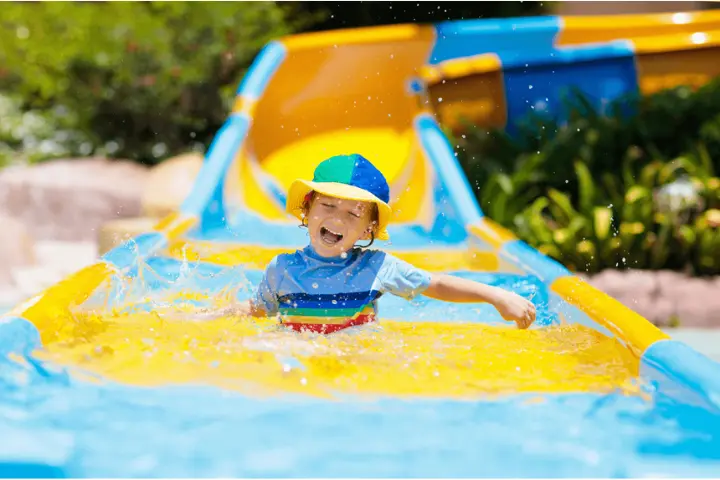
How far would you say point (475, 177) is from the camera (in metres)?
6.84

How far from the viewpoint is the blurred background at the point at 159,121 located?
257 inches

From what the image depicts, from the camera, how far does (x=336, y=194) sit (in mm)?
2912

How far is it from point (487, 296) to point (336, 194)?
0.62 metres

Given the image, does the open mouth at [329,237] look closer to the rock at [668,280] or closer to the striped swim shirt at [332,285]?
A: the striped swim shirt at [332,285]

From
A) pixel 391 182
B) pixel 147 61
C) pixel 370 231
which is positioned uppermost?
pixel 147 61

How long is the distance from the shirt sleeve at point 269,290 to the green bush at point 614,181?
2.92 m

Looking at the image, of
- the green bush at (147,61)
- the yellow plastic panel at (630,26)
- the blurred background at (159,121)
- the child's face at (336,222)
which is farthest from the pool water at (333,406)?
the green bush at (147,61)

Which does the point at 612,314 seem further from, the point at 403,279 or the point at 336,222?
the point at 336,222

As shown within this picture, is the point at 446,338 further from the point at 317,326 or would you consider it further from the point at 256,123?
the point at 256,123

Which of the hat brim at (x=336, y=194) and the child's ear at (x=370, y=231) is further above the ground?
the hat brim at (x=336, y=194)

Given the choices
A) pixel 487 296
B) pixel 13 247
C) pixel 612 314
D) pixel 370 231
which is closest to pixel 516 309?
pixel 487 296

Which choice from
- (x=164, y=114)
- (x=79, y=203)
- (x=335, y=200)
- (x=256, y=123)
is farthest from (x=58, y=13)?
(x=335, y=200)

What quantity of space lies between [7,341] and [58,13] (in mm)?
8106

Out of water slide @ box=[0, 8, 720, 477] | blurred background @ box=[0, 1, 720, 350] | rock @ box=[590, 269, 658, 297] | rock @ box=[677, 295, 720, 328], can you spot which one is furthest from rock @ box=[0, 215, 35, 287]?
rock @ box=[677, 295, 720, 328]
